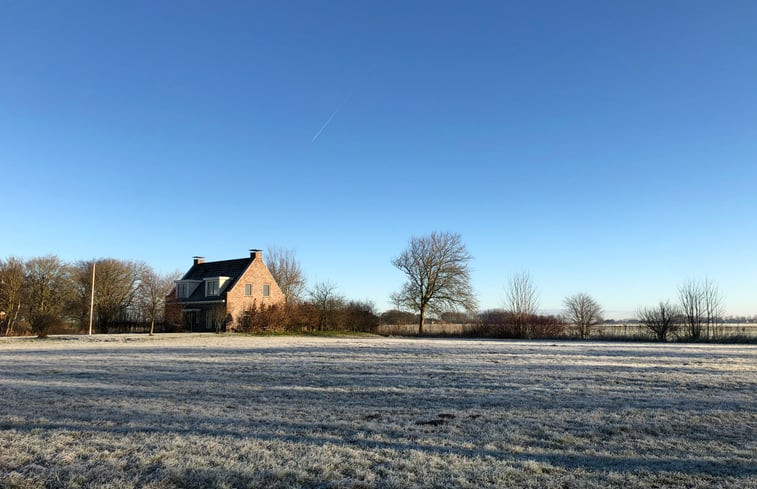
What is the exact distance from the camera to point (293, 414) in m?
7.96

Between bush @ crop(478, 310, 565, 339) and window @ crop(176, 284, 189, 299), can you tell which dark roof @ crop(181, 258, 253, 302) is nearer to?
window @ crop(176, 284, 189, 299)

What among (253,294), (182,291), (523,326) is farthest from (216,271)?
(523,326)

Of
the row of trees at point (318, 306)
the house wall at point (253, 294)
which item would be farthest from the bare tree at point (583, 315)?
the house wall at point (253, 294)

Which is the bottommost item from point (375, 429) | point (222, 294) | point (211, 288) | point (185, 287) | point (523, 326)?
point (523, 326)

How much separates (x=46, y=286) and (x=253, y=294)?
17427mm

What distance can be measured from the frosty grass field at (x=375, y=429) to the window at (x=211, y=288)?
3363 cm

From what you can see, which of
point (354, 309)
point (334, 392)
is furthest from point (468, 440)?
point (354, 309)

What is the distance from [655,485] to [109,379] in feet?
37.2

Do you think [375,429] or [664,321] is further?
[664,321]

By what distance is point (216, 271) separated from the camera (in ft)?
160

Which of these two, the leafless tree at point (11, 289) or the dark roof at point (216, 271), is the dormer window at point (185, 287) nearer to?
the dark roof at point (216, 271)

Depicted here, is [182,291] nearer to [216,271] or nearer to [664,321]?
[216,271]

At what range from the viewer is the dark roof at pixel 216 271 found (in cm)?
4632

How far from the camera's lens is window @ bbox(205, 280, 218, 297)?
4619 cm
